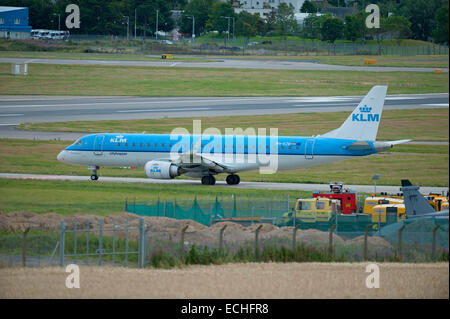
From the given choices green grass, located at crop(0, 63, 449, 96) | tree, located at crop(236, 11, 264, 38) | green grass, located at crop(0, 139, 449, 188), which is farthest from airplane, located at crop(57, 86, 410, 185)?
tree, located at crop(236, 11, 264, 38)

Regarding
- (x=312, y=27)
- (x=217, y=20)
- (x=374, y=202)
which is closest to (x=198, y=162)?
(x=374, y=202)

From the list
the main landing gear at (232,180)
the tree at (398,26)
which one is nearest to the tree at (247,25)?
the tree at (398,26)

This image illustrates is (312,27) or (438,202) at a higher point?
(312,27)

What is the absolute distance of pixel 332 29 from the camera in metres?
158

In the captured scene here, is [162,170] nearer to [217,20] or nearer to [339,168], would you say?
[339,168]

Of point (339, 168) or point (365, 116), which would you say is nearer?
point (365, 116)

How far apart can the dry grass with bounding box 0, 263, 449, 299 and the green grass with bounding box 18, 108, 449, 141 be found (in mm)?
56014

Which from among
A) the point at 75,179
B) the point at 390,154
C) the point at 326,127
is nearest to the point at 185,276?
the point at 75,179

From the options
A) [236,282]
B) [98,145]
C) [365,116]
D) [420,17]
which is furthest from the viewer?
[420,17]

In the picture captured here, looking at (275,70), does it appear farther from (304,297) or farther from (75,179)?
(304,297)

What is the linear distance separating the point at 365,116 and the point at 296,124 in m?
35.7

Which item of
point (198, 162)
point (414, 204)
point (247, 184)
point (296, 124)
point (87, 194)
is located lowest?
point (247, 184)

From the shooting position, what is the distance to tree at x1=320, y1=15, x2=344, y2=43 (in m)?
156

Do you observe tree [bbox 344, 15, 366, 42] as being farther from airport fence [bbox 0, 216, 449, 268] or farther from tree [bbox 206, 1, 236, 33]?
airport fence [bbox 0, 216, 449, 268]
